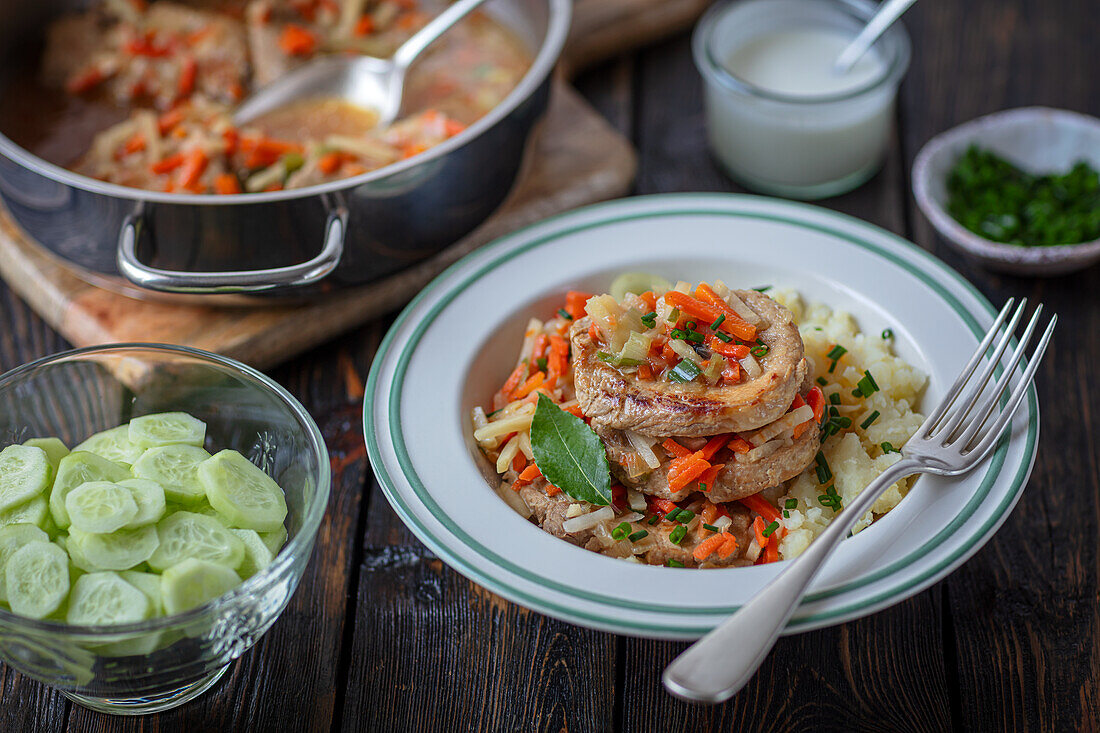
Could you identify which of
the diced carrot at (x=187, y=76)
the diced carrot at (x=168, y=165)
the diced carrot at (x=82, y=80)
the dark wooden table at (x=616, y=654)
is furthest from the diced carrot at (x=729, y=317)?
the diced carrot at (x=82, y=80)

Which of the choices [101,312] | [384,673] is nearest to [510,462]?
[384,673]

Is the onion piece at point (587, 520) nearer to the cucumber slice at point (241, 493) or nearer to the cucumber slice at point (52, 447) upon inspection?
the cucumber slice at point (241, 493)

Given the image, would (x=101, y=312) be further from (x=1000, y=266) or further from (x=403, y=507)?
(x=1000, y=266)

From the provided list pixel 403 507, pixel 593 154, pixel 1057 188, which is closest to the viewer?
pixel 403 507

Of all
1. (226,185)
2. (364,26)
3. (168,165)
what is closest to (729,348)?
(226,185)

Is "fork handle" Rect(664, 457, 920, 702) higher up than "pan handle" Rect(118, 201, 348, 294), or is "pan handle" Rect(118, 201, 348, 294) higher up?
"pan handle" Rect(118, 201, 348, 294)

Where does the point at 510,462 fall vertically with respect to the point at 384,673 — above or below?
above

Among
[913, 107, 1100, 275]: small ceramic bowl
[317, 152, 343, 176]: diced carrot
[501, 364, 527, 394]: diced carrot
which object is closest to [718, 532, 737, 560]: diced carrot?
[501, 364, 527, 394]: diced carrot

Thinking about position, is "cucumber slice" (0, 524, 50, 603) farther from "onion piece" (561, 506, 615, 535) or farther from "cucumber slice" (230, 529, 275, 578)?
"onion piece" (561, 506, 615, 535)

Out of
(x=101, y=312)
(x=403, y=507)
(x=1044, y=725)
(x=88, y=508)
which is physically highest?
(x=88, y=508)
